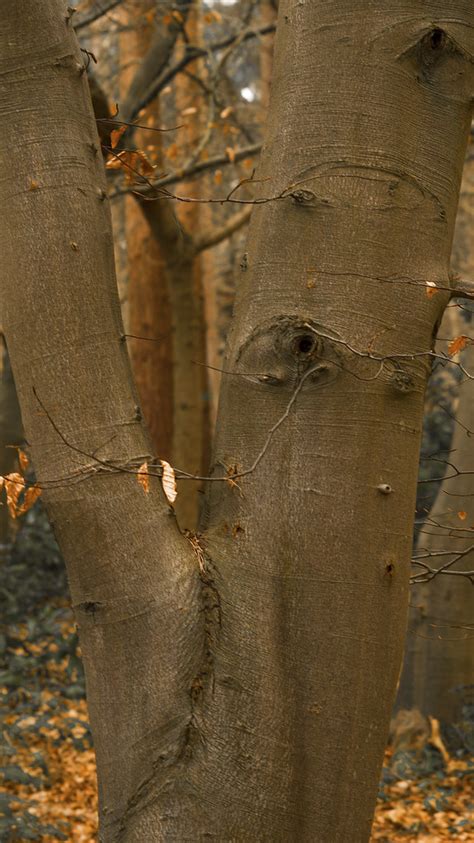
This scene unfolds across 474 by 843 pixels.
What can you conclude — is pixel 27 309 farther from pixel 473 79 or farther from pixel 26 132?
pixel 473 79

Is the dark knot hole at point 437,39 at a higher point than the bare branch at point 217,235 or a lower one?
lower

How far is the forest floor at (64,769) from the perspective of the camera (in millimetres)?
4574

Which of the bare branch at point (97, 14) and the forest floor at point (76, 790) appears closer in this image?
the forest floor at point (76, 790)

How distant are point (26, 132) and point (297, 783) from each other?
1585 mm

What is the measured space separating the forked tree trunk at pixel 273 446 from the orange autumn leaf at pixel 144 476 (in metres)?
0.04

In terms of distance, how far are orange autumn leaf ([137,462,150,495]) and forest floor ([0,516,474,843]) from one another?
2784 millimetres

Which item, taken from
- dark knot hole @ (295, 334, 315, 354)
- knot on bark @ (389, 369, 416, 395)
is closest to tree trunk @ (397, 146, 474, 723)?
knot on bark @ (389, 369, 416, 395)

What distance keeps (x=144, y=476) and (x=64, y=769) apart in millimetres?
4088

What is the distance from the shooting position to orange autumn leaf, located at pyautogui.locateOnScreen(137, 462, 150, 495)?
187 centimetres

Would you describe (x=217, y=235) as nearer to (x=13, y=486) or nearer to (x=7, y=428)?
(x=7, y=428)

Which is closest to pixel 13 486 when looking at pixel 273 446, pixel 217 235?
pixel 273 446

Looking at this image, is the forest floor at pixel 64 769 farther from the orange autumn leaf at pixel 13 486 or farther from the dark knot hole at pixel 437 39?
the dark knot hole at pixel 437 39

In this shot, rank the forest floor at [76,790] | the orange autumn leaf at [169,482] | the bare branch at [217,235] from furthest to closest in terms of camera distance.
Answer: the bare branch at [217,235], the forest floor at [76,790], the orange autumn leaf at [169,482]

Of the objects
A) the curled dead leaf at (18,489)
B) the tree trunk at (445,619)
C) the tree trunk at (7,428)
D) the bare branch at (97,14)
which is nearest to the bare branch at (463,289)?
the curled dead leaf at (18,489)
